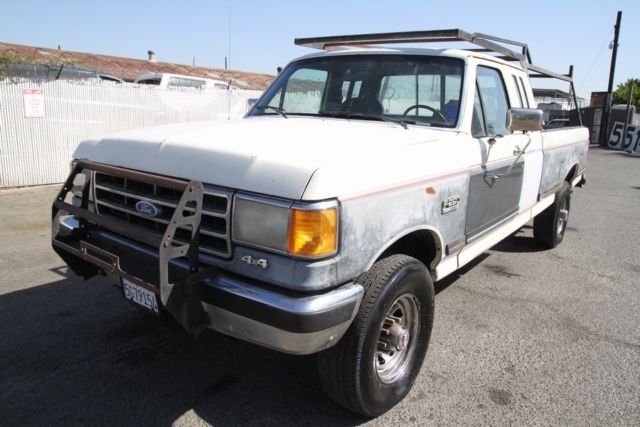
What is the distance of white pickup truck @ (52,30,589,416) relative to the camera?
89.7 inches

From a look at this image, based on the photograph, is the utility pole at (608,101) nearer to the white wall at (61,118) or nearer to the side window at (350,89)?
the white wall at (61,118)

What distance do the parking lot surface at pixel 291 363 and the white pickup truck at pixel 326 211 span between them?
0.46 meters

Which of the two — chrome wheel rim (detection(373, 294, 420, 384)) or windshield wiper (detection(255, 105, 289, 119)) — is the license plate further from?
windshield wiper (detection(255, 105, 289, 119))

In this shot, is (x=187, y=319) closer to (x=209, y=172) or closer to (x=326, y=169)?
(x=209, y=172)

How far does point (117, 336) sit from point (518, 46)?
4581 millimetres

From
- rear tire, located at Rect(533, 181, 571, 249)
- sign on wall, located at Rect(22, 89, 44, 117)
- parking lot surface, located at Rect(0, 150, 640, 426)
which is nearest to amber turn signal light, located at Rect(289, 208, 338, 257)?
parking lot surface, located at Rect(0, 150, 640, 426)

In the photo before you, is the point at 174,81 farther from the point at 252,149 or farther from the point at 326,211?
the point at 326,211

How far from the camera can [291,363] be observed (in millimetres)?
3354

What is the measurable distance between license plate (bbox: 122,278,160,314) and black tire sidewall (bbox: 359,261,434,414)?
3.55 feet

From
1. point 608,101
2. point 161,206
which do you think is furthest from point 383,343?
point 608,101

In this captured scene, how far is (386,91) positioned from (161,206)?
6.32ft

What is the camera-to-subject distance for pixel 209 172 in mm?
2453

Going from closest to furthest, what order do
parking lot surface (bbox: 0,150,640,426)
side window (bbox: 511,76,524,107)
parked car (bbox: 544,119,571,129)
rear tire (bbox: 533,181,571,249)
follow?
parking lot surface (bbox: 0,150,640,426)
side window (bbox: 511,76,524,107)
rear tire (bbox: 533,181,571,249)
parked car (bbox: 544,119,571,129)

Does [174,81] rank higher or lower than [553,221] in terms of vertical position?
higher
